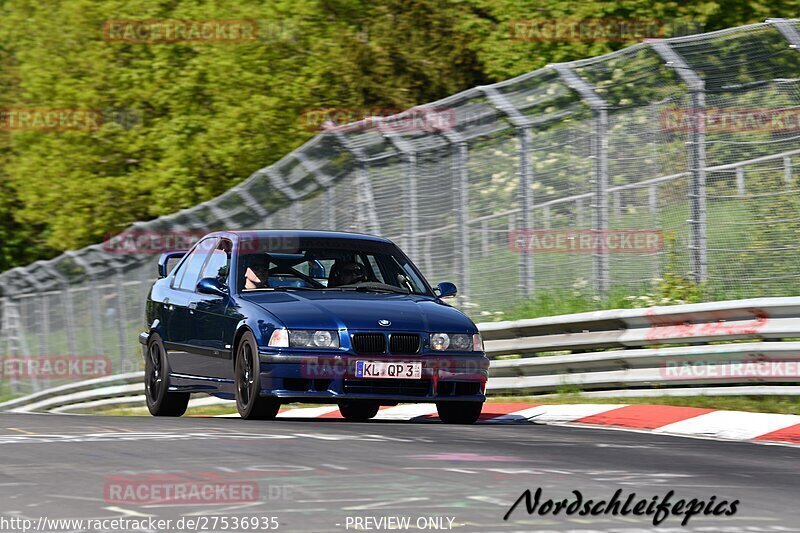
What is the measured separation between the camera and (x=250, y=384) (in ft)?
38.3

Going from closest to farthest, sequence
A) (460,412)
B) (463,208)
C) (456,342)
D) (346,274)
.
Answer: (456,342)
(460,412)
(346,274)
(463,208)

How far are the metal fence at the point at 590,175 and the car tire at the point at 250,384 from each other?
4.05 m

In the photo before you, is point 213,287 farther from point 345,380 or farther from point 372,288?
point 345,380

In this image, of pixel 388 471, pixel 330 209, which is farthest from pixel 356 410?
pixel 388 471

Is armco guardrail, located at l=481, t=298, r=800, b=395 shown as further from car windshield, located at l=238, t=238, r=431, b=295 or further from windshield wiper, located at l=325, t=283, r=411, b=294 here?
windshield wiper, located at l=325, t=283, r=411, b=294

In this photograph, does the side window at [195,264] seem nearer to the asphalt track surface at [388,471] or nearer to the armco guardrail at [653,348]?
the asphalt track surface at [388,471]

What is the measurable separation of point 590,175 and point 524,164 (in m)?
0.86

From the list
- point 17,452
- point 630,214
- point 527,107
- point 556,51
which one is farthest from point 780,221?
point 556,51

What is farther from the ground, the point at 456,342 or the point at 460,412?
the point at 456,342

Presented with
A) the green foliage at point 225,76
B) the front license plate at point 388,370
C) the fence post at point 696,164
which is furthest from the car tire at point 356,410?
the green foliage at point 225,76

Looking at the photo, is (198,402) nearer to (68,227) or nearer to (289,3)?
(289,3)

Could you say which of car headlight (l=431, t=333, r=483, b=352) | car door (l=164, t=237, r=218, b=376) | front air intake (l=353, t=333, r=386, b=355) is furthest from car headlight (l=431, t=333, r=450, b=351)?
car door (l=164, t=237, r=218, b=376)

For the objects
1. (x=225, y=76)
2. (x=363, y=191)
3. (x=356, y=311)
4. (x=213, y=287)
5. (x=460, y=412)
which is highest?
(x=225, y=76)

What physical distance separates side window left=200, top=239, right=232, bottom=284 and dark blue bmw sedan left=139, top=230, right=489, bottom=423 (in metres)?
0.02
